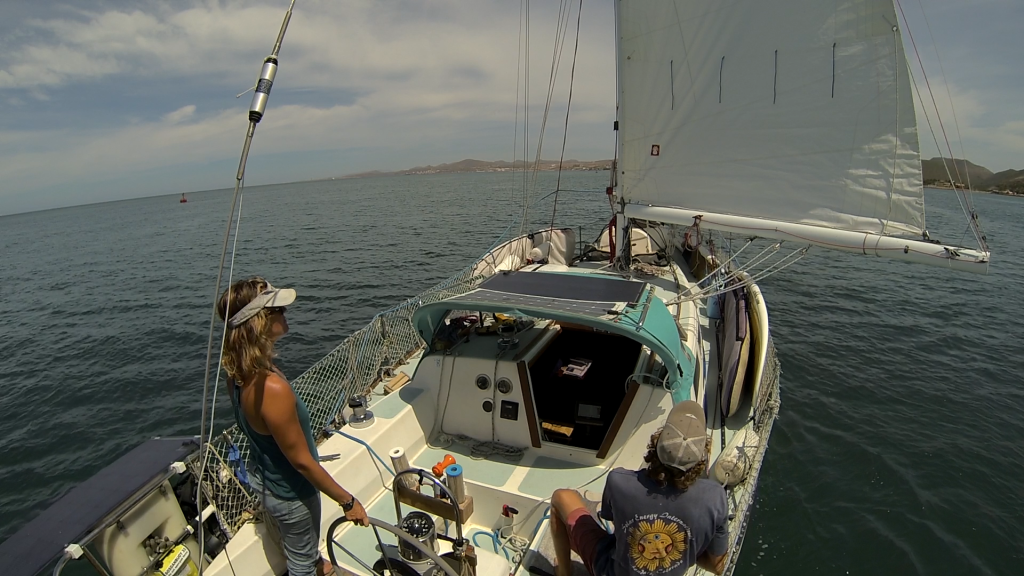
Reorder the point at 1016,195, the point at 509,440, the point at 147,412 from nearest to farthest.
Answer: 1. the point at 509,440
2. the point at 147,412
3. the point at 1016,195

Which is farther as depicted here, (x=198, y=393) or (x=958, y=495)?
(x=198, y=393)

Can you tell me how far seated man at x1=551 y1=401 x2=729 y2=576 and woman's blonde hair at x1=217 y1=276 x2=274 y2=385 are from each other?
6.23 ft

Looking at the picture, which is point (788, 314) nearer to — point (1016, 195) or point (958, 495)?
point (958, 495)

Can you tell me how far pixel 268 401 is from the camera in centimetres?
229

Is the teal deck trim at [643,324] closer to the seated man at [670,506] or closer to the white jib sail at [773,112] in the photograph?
the seated man at [670,506]

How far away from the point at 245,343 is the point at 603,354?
200 inches

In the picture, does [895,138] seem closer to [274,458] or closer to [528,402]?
[528,402]

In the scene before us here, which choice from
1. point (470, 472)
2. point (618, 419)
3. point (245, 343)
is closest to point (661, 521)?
point (245, 343)

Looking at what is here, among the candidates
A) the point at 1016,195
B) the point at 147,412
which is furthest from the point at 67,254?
the point at 1016,195

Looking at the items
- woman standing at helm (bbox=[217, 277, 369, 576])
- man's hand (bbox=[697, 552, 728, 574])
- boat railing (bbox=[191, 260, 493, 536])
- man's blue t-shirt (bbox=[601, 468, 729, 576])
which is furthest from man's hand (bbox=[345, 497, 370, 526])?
man's hand (bbox=[697, 552, 728, 574])

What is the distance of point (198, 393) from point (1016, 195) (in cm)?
8144

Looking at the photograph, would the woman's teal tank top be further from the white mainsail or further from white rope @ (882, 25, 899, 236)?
white rope @ (882, 25, 899, 236)

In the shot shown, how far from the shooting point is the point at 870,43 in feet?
18.4

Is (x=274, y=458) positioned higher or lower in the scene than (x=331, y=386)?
higher
